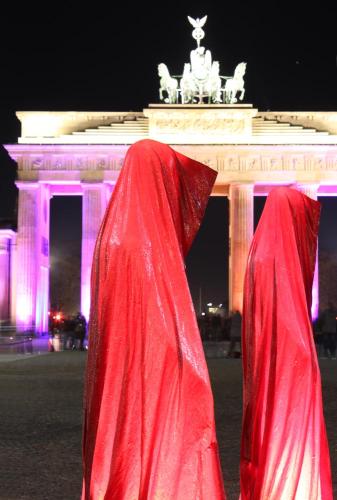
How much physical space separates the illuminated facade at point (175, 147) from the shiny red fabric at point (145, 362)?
4765 cm

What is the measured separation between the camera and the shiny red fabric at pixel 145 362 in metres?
4.00

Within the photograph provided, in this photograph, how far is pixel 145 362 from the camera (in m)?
4.06

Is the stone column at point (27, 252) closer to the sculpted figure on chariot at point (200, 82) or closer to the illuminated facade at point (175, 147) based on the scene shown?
the illuminated facade at point (175, 147)

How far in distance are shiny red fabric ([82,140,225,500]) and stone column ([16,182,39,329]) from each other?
4742 centimetres

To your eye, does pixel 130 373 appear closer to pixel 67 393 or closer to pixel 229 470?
pixel 229 470

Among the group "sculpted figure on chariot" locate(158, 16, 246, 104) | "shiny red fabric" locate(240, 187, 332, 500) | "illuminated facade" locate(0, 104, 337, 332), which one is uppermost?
"sculpted figure on chariot" locate(158, 16, 246, 104)

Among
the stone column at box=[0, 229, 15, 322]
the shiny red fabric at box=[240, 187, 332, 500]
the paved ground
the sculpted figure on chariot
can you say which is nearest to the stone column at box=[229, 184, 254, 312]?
the sculpted figure on chariot

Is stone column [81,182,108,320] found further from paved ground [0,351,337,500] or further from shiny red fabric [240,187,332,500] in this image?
shiny red fabric [240,187,332,500]

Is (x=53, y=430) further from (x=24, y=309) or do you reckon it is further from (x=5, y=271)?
(x=5, y=271)

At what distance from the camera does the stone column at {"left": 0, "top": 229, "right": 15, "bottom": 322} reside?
54781 mm

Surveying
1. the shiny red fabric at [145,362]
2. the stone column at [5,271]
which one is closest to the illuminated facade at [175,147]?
the stone column at [5,271]

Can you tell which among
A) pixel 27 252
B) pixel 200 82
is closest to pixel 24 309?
pixel 27 252

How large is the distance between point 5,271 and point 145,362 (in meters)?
52.4

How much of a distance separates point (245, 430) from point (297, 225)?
4.78 ft
